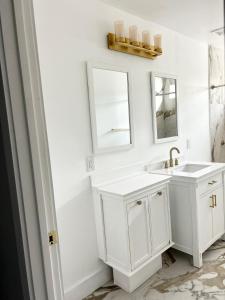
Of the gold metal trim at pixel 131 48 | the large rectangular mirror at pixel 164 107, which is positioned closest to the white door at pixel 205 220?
the large rectangular mirror at pixel 164 107

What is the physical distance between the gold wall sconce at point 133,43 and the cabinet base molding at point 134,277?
1.88m

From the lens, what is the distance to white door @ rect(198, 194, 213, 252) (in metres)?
2.16

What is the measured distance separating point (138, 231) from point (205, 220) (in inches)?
30.8

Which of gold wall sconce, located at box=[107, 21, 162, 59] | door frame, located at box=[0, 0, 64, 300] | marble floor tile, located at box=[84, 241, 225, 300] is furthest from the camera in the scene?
gold wall sconce, located at box=[107, 21, 162, 59]

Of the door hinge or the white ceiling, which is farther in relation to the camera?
the white ceiling

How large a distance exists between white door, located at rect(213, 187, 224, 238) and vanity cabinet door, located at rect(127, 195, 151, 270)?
0.87 meters

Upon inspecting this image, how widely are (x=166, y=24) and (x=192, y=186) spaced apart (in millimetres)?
1753

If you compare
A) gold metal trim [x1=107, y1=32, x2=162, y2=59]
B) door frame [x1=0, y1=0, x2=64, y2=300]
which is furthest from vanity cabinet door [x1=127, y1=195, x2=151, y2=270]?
gold metal trim [x1=107, y1=32, x2=162, y2=59]

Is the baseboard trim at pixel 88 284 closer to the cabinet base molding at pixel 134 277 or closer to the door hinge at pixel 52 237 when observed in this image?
the cabinet base molding at pixel 134 277

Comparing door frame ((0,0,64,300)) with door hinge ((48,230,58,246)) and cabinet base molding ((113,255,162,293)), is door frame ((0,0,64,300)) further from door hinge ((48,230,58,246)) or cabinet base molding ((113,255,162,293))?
cabinet base molding ((113,255,162,293))

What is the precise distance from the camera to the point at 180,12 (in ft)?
7.55

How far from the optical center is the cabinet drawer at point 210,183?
218cm

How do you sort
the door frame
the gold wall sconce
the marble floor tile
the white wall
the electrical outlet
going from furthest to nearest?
the gold wall sconce → the electrical outlet → the marble floor tile → the white wall → the door frame

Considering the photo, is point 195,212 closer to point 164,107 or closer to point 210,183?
point 210,183
